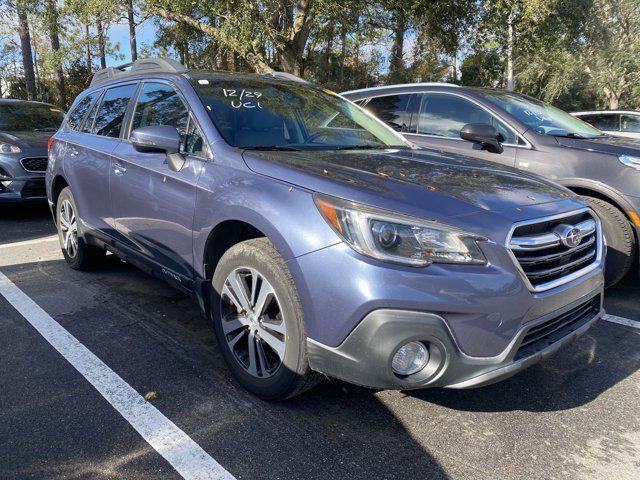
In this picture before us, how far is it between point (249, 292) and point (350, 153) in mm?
1053

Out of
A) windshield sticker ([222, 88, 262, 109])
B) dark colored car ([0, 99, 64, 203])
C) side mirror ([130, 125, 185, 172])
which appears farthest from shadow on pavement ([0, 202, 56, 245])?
windshield sticker ([222, 88, 262, 109])

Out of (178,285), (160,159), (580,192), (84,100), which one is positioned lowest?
(178,285)

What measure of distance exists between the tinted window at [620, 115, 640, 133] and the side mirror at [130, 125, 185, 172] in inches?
420

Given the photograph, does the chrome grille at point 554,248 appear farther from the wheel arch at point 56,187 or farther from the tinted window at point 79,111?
the wheel arch at point 56,187

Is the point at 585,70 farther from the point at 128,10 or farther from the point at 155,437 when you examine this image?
the point at 155,437

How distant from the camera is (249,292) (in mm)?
2719

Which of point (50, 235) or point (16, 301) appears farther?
point (50, 235)

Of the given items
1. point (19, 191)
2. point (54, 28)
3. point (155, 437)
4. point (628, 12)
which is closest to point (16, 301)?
point (155, 437)

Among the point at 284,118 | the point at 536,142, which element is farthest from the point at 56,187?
the point at 536,142

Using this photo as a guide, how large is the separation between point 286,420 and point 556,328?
138 cm

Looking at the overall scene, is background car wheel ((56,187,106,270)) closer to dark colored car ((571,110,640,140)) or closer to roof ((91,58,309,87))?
roof ((91,58,309,87))

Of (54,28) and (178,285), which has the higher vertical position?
(54,28)

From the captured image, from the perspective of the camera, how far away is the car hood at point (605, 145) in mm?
4270

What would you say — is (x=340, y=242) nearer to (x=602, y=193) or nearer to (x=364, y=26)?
(x=602, y=193)
